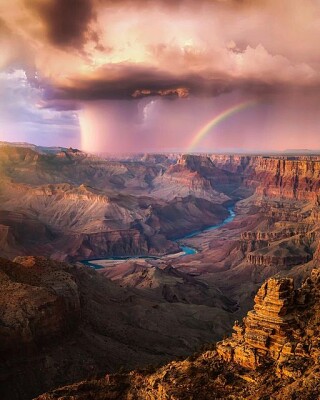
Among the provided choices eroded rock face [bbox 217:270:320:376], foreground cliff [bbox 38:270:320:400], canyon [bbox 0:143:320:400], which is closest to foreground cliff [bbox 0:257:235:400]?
canyon [bbox 0:143:320:400]

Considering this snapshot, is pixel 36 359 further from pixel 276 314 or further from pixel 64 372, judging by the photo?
pixel 276 314

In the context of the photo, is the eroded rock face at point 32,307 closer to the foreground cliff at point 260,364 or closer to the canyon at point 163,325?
the canyon at point 163,325

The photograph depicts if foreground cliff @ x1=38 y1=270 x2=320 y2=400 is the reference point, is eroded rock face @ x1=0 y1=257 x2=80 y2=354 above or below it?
below

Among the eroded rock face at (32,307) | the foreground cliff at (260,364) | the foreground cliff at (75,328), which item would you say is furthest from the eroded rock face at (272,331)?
the eroded rock face at (32,307)

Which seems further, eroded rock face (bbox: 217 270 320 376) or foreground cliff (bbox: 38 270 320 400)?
eroded rock face (bbox: 217 270 320 376)

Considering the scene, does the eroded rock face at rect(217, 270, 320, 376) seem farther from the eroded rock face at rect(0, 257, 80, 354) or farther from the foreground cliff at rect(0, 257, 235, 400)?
the eroded rock face at rect(0, 257, 80, 354)

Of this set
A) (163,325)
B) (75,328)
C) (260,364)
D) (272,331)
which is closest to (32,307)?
(75,328)

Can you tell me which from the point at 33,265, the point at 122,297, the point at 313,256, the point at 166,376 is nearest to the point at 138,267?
the point at 313,256

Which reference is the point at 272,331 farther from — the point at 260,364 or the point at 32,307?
the point at 32,307

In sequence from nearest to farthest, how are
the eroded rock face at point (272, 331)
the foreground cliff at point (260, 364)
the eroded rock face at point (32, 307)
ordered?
the foreground cliff at point (260, 364), the eroded rock face at point (272, 331), the eroded rock face at point (32, 307)
